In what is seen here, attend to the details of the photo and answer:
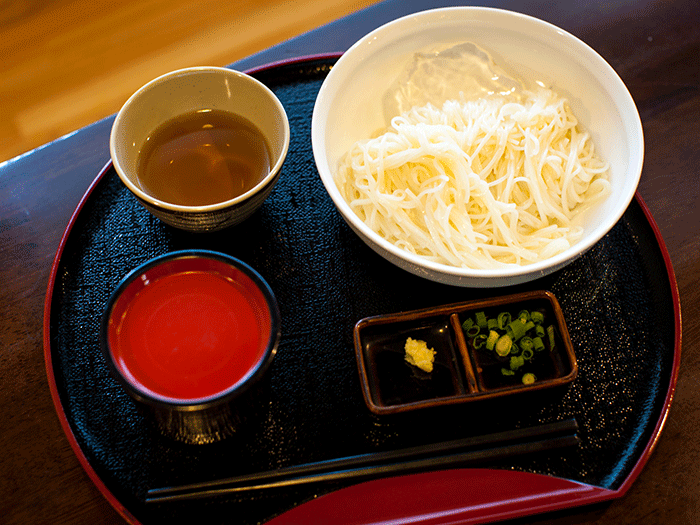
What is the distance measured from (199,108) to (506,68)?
1.03 meters

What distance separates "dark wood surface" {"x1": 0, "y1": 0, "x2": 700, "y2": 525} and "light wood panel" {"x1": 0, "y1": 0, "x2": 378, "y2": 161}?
1.40m

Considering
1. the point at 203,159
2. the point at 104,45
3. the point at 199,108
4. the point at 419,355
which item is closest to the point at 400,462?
the point at 419,355

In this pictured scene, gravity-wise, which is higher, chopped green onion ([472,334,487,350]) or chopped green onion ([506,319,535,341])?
chopped green onion ([506,319,535,341])

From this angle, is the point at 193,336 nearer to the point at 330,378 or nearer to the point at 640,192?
the point at 330,378

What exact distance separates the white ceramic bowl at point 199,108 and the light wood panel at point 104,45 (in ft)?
5.77

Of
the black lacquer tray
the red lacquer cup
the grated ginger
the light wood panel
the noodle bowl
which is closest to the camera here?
the red lacquer cup

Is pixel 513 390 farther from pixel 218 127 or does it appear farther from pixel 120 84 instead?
pixel 120 84

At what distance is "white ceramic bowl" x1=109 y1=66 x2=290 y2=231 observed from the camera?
4.80 feet

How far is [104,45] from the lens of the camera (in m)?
3.36

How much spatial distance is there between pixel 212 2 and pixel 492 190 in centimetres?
265

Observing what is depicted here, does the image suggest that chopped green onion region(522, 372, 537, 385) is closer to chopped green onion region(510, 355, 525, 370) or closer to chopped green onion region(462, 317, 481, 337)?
chopped green onion region(510, 355, 525, 370)

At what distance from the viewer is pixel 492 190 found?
5.67ft

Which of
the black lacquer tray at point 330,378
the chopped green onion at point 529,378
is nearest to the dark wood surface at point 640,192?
the black lacquer tray at point 330,378

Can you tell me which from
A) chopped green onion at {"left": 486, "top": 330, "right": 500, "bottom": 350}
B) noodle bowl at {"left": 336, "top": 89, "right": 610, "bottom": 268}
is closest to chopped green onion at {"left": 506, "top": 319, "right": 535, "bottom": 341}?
chopped green onion at {"left": 486, "top": 330, "right": 500, "bottom": 350}
